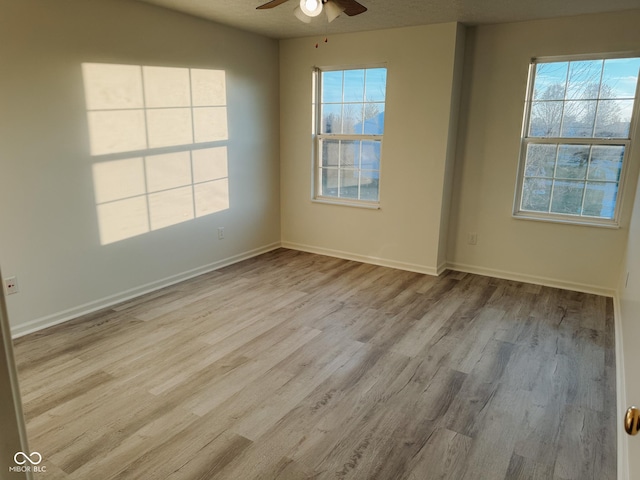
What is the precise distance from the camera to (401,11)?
144 inches

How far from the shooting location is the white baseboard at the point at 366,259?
461 cm

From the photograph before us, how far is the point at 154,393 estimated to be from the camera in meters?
2.48

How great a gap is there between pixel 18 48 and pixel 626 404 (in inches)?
162

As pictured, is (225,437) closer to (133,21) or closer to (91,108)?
(91,108)

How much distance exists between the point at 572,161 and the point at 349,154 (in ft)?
7.17

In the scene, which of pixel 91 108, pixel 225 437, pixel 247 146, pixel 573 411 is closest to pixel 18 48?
pixel 91 108

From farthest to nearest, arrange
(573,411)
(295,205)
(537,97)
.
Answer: (295,205) → (537,97) → (573,411)

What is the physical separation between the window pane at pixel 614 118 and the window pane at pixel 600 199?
0.44m

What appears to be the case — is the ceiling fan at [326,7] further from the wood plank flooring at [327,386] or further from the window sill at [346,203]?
the window sill at [346,203]

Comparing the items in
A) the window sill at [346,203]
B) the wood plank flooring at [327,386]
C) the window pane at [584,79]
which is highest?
the window pane at [584,79]

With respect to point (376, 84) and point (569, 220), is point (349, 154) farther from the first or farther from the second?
point (569, 220)

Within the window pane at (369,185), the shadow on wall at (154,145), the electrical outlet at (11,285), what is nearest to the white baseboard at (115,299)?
the electrical outlet at (11,285)

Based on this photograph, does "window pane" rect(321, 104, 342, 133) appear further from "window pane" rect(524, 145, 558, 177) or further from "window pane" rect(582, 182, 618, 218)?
"window pane" rect(582, 182, 618, 218)

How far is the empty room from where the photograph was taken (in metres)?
2.20
